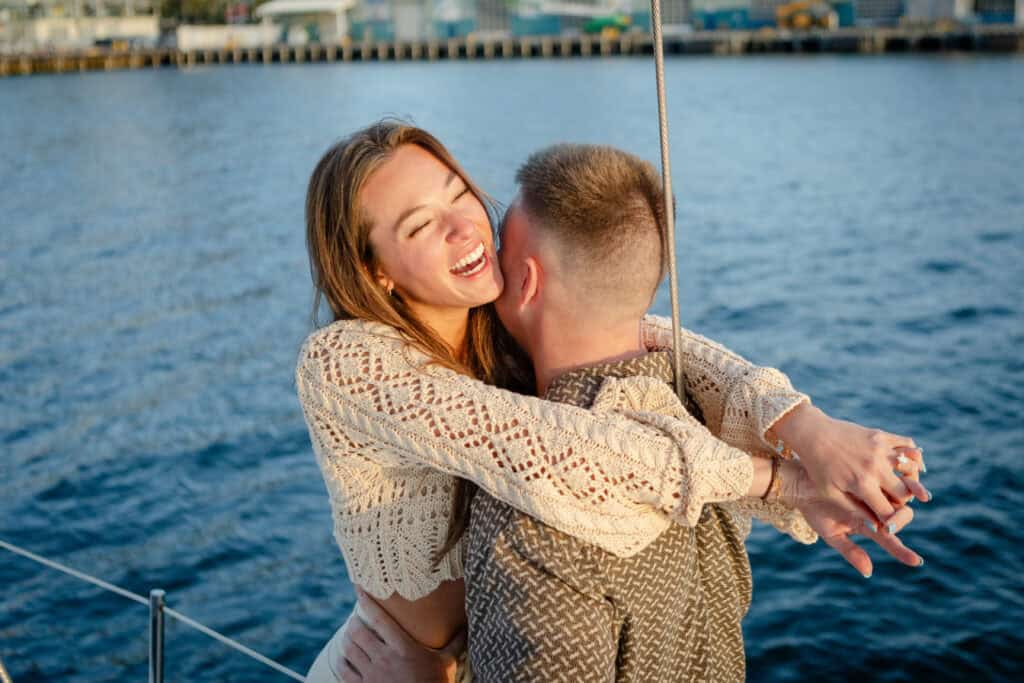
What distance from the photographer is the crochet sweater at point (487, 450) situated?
1.79 metres

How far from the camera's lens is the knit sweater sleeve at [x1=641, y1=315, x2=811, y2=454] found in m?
2.02

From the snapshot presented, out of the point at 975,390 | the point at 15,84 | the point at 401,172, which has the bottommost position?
the point at 975,390

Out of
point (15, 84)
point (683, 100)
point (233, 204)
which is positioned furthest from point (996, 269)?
point (15, 84)

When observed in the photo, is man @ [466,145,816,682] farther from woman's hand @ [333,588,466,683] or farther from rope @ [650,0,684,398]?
woman's hand @ [333,588,466,683]

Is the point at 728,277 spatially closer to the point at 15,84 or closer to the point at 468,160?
the point at 468,160

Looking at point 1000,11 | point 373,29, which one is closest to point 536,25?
point 373,29

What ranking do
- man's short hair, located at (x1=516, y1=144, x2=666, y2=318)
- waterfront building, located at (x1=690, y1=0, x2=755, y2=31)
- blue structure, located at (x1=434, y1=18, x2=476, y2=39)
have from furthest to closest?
blue structure, located at (x1=434, y1=18, x2=476, y2=39)
waterfront building, located at (x1=690, y1=0, x2=755, y2=31)
man's short hair, located at (x1=516, y1=144, x2=666, y2=318)

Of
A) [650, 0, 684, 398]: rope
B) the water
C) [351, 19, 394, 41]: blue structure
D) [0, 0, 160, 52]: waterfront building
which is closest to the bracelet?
[650, 0, 684, 398]: rope

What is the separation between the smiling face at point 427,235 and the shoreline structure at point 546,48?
8020 centimetres

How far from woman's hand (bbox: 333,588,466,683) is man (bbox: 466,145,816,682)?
348mm

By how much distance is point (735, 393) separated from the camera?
82.4 inches

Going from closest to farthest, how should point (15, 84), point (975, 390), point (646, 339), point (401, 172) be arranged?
1. point (401, 172)
2. point (646, 339)
3. point (975, 390)
4. point (15, 84)

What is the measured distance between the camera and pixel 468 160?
32.5 metres

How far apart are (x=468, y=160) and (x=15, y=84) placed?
48939mm
